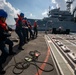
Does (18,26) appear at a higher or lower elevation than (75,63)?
higher

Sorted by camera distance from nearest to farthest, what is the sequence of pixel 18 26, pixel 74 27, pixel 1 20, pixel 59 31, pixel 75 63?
pixel 1 20 → pixel 75 63 → pixel 18 26 → pixel 59 31 → pixel 74 27

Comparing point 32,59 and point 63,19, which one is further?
point 63,19

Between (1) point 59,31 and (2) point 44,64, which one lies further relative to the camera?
(1) point 59,31

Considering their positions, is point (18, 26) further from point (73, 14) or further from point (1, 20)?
point (73, 14)

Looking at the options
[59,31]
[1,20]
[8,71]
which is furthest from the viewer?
[59,31]

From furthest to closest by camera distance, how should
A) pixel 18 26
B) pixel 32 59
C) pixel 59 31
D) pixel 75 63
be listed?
pixel 59 31
pixel 18 26
pixel 32 59
pixel 75 63

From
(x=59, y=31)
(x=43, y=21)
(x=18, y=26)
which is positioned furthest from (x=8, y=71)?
(x=43, y=21)

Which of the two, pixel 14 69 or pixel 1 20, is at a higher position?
pixel 1 20

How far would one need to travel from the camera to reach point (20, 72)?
524 centimetres

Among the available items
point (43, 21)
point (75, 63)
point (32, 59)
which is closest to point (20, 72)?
point (32, 59)

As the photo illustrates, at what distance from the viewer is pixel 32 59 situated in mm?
6930

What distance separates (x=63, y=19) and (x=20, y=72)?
255 ft

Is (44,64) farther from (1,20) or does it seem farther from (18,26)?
(18,26)

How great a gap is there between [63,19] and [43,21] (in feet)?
35.0
